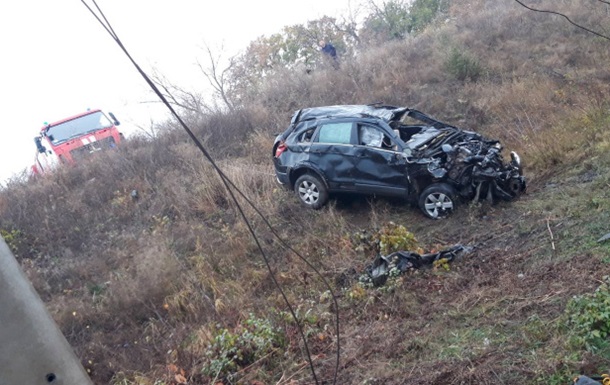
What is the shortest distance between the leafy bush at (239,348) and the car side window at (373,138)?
4.72m

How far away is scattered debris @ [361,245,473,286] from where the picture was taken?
7.86 meters

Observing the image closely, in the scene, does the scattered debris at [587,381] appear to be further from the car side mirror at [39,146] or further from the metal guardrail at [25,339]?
the car side mirror at [39,146]

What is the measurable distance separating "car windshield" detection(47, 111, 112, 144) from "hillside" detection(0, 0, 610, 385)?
5.19 ft

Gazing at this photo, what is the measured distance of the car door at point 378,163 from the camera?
34.3ft

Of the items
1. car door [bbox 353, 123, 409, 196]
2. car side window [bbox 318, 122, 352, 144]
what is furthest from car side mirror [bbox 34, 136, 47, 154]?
car door [bbox 353, 123, 409, 196]

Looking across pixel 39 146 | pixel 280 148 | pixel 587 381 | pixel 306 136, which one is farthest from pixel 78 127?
pixel 587 381

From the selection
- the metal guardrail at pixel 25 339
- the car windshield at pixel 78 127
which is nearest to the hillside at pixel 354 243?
the car windshield at pixel 78 127

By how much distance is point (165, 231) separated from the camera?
12.3m

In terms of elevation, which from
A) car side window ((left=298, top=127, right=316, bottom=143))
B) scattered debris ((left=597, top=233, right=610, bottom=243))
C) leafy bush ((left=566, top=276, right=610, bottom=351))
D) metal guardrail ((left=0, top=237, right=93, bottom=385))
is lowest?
scattered debris ((left=597, top=233, right=610, bottom=243))

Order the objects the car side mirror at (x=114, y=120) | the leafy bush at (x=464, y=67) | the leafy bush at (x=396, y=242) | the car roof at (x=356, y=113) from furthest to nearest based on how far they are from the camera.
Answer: the car side mirror at (x=114, y=120) → the leafy bush at (x=464, y=67) → the car roof at (x=356, y=113) → the leafy bush at (x=396, y=242)

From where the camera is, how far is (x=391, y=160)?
10.5 meters

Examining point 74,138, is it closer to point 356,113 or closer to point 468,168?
point 356,113

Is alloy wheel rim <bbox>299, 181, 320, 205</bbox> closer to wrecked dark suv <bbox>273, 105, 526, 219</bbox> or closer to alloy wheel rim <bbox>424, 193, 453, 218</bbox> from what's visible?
wrecked dark suv <bbox>273, 105, 526, 219</bbox>

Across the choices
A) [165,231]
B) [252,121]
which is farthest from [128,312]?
[252,121]
